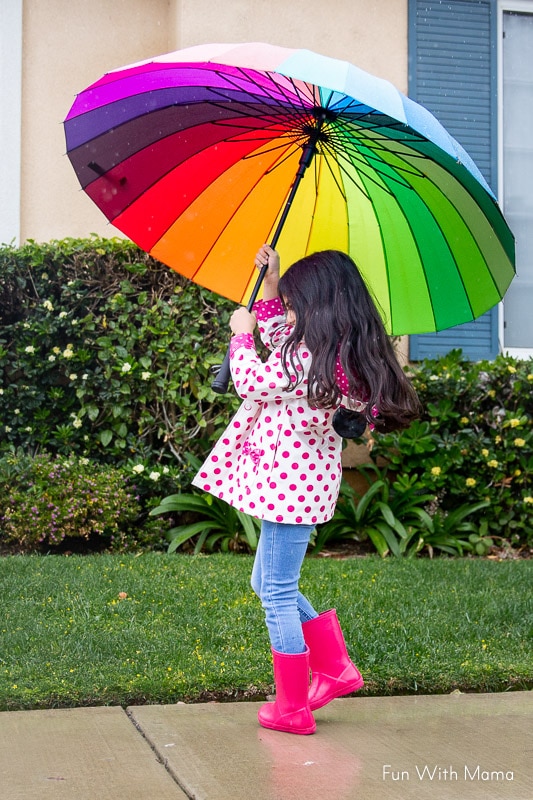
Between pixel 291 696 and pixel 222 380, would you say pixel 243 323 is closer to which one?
pixel 222 380

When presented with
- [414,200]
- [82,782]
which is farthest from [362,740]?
[414,200]

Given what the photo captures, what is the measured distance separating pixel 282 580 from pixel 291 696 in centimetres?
37

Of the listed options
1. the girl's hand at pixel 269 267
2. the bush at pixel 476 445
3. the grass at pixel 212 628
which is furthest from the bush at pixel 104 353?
the girl's hand at pixel 269 267

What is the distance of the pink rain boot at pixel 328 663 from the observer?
3080 millimetres

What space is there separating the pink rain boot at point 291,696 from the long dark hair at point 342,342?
2.60 ft

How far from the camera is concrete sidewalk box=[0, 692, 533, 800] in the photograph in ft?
8.09

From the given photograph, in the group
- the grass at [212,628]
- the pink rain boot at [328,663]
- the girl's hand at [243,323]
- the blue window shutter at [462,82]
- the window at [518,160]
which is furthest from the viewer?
the window at [518,160]

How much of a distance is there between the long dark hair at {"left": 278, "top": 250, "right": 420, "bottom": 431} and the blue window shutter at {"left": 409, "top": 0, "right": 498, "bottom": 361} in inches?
155

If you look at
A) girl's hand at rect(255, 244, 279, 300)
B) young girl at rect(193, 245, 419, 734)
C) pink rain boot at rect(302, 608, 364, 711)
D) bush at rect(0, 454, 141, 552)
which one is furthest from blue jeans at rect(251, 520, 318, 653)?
bush at rect(0, 454, 141, 552)

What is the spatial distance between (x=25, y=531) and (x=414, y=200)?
3233 millimetres

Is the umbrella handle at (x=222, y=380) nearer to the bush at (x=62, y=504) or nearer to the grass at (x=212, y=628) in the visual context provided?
the grass at (x=212, y=628)

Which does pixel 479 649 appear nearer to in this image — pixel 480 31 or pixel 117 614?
pixel 117 614

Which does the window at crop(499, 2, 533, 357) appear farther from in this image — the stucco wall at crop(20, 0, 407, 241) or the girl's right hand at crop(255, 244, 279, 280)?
the girl's right hand at crop(255, 244, 279, 280)

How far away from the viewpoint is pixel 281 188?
11.5 feet
